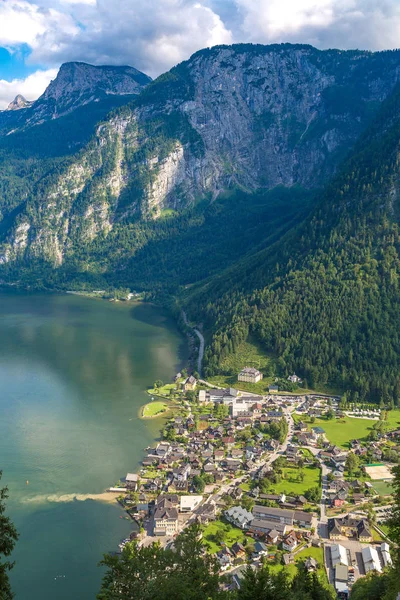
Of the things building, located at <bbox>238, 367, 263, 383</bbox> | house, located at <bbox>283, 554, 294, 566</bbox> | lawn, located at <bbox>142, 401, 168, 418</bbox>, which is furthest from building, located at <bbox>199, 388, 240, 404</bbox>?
house, located at <bbox>283, 554, 294, 566</bbox>

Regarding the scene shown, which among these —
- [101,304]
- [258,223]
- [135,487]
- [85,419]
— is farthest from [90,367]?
[258,223]

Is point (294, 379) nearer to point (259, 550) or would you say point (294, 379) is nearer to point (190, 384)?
point (190, 384)

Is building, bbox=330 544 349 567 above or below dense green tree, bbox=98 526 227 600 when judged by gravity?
below

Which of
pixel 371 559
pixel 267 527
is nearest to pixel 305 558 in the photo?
pixel 267 527

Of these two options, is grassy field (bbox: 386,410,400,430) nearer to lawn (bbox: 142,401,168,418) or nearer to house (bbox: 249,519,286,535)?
house (bbox: 249,519,286,535)

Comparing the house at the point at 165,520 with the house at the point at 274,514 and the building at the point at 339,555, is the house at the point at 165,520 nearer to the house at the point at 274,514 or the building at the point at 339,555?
the house at the point at 274,514
